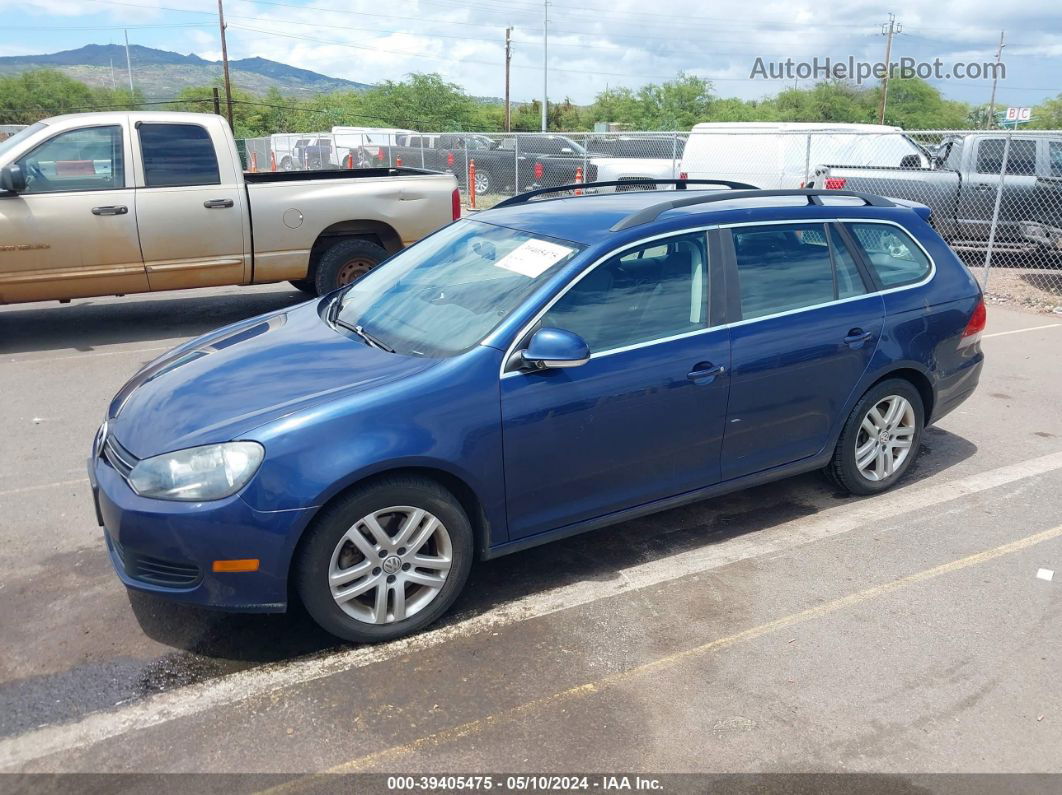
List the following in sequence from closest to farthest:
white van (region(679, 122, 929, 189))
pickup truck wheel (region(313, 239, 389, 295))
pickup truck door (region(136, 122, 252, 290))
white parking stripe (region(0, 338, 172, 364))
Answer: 1. white parking stripe (region(0, 338, 172, 364))
2. pickup truck door (region(136, 122, 252, 290))
3. pickup truck wheel (region(313, 239, 389, 295))
4. white van (region(679, 122, 929, 189))

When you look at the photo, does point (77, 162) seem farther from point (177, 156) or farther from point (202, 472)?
point (202, 472)

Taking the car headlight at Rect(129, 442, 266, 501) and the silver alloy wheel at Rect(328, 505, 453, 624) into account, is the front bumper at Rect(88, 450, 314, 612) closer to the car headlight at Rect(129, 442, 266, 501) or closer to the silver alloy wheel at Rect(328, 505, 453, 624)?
the car headlight at Rect(129, 442, 266, 501)

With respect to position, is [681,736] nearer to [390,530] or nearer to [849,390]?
[390,530]

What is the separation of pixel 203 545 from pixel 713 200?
2.87 m

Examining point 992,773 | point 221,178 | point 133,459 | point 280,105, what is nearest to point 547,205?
point 133,459

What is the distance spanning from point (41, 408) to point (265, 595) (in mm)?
4050

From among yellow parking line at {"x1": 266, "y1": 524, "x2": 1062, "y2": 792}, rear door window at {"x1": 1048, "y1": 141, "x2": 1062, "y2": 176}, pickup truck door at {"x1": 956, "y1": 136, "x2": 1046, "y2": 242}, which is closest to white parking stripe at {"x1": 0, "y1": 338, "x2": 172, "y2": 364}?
yellow parking line at {"x1": 266, "y1": 524, "x2": 1062, "y2": 792}

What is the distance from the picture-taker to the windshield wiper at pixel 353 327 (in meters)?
3.89

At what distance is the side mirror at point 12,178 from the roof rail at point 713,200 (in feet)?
19.4

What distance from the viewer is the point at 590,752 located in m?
2.90

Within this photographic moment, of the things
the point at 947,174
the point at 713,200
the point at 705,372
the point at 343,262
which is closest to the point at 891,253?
the point at 713,200

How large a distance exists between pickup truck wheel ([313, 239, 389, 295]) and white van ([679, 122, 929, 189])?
799 cm

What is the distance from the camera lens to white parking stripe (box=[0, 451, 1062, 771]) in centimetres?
302

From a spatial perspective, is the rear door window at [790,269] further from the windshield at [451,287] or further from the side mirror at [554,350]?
the side mirror at [554,350]
